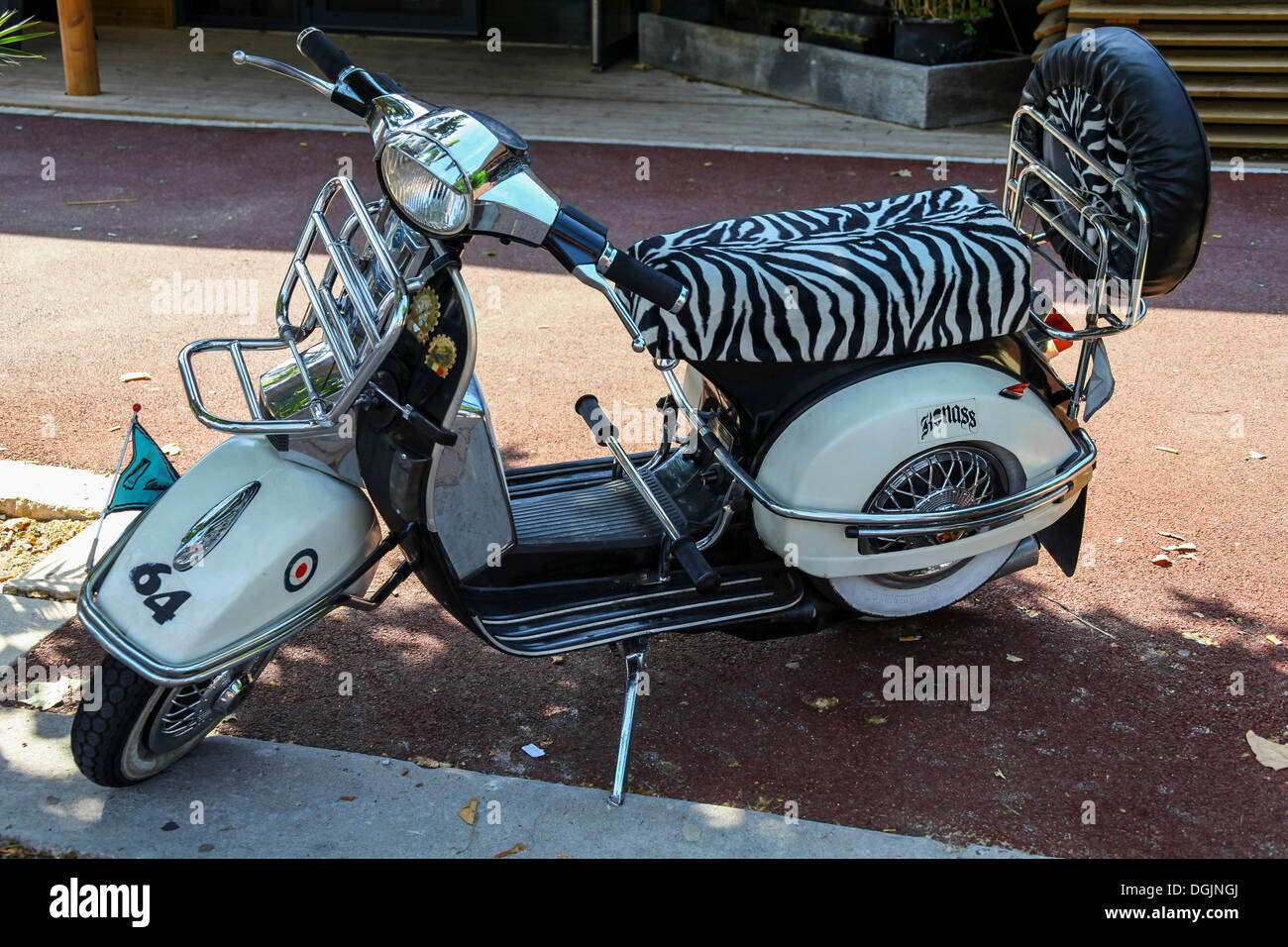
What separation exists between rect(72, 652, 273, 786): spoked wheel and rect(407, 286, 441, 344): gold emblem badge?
2.86 ft

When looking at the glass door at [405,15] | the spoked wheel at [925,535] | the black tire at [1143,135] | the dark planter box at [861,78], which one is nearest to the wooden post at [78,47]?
the glass door at [405,15]

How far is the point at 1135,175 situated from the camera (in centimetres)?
307

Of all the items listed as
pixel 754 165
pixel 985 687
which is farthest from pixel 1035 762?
pixel 754 165

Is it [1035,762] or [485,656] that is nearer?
[1035,762]

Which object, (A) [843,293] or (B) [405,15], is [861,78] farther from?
(A) [843,293]

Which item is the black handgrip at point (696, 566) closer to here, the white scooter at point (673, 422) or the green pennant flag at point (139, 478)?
the white scooter at point (673, 422)

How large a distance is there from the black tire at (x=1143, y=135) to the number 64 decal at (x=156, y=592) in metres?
2.40

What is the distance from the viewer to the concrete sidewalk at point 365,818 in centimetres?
280

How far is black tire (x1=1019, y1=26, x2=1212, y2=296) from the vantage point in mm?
2990

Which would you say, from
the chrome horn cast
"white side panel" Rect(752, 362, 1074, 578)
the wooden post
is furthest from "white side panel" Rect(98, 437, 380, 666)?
the wooden post

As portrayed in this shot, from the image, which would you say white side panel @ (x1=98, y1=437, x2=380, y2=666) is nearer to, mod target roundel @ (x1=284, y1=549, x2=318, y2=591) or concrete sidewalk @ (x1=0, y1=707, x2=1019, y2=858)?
mod target roundel @ (x1=284, y1=549, x2=318, y2=591)
